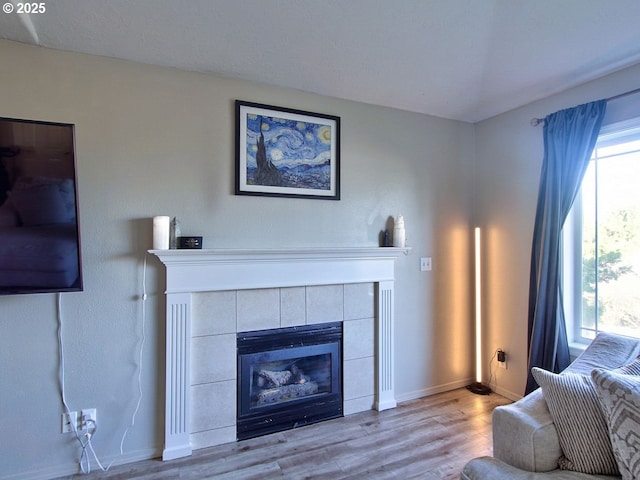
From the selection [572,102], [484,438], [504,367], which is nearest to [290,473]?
[484,438]

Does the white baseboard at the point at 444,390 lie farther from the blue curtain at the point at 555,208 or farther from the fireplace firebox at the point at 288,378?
the fireplace firebox at the point at 288,378

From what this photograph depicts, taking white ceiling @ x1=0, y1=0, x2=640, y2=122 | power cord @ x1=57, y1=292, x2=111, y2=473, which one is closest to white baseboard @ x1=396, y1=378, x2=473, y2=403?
power cord @ x1=57, y1=292, x2=111, y2=473

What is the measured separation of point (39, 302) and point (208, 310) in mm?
919

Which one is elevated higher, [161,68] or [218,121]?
[161,68]

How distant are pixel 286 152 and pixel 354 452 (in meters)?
2.08

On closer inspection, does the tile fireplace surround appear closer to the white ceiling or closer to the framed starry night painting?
the framed starry night painting

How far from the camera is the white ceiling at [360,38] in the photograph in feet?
5.81

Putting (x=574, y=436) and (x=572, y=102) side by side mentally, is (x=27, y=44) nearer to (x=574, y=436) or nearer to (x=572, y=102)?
(x=574, y=436)

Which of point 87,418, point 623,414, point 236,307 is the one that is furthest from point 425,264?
point 87,418

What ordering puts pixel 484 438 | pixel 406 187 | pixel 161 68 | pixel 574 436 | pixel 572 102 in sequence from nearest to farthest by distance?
pixel 574 436, pixel 161 68, pixel 484 438, pixel 572 102, pixel 406 187

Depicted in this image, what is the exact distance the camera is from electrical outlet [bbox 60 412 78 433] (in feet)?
6.40

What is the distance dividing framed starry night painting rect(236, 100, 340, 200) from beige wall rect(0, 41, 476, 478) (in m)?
0.07

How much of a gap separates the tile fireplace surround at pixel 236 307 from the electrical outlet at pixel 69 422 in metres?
0.49

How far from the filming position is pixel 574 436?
1.32m
